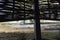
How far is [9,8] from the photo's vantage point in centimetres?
709

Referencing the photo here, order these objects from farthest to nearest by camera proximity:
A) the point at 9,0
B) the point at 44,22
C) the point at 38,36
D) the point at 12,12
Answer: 1. the point at 44,22
2. the point at 9,0
3. the point at 12,12
4. the point at 38,36

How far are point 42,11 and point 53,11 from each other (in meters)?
0.51

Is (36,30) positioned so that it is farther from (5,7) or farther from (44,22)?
(44,22)

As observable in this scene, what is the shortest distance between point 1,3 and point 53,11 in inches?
93.9

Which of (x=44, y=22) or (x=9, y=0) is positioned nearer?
(x=9, y=0)

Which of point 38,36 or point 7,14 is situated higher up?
point 7,14

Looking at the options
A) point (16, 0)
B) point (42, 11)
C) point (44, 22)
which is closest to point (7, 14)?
point (16, 0)

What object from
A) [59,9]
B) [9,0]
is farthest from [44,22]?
[9,0]

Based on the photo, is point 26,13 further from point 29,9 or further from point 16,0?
point 16,0

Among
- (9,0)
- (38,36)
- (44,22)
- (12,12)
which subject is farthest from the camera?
(44,22)

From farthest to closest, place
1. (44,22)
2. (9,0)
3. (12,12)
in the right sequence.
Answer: (44,22) → (9,0) → (12,12)

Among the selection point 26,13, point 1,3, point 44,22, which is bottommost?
A: point 44,22

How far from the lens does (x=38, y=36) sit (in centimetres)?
567

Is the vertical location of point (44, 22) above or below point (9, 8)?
below
